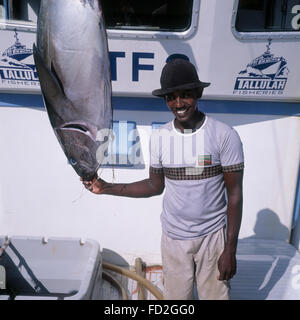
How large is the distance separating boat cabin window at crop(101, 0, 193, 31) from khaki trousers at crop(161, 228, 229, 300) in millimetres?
1233

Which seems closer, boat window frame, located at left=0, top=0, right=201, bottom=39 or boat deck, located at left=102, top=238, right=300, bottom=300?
boat window frame, located at left=0, top=0, right=201, bottom=39

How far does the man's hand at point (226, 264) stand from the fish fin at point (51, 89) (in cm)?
99

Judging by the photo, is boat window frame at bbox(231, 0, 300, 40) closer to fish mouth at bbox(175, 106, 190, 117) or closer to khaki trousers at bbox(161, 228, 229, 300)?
fish mouth at bbox(175, 106, 190, 117)

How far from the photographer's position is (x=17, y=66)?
1.93 m

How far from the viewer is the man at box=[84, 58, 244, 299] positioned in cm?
136

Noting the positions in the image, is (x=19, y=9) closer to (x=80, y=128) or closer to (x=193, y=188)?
(x=80, y=128)

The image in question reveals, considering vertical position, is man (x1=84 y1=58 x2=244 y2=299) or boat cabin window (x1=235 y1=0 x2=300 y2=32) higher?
boat cabin window (x1=235 y1=0 x2=300 y2=32)

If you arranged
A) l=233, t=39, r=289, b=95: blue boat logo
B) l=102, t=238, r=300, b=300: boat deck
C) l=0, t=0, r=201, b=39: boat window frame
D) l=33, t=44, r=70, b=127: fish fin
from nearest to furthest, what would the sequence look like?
l=33, t=44, r=70, b=127: fish fin < l=0, t=0, r=201, b=39: boat window frame < l=233, t=39, r=289, b=95: blue boat logo < l=102, t=238, r=300, b=300: boat deck

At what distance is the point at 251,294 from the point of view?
2133mm

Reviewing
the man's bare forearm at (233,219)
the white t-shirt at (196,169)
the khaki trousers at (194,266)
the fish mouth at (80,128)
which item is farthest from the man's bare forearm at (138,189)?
the fish mouth at (80,128)

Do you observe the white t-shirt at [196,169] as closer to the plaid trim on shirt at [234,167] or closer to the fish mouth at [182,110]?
the plaid trim on shirt at [234,167]

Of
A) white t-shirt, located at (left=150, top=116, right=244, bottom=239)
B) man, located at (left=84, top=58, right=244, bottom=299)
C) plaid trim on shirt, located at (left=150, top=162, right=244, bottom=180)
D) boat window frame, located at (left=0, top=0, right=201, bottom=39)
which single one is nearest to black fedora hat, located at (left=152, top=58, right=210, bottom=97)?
man, located at (left=84, top=58, right=244, bottom=299)

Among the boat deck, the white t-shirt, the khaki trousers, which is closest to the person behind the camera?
the white t-shirt

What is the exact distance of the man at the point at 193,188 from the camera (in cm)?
136
